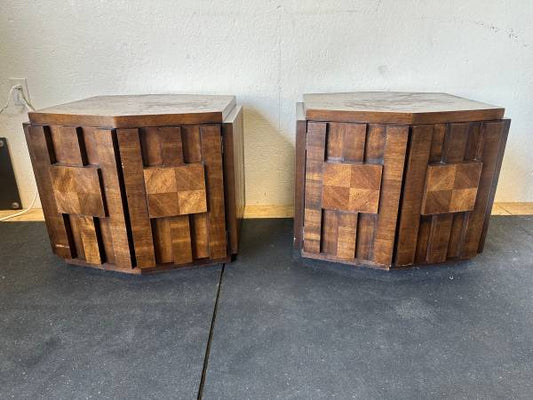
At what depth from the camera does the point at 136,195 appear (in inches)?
38.2

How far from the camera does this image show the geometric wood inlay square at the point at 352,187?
96 cm

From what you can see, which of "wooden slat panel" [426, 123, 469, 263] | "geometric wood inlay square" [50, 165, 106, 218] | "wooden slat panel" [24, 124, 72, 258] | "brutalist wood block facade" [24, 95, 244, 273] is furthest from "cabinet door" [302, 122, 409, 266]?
"wooden slat panel" [24, 124, 72, 258]

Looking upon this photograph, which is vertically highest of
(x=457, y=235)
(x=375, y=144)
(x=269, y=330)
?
(x=375, y=144)

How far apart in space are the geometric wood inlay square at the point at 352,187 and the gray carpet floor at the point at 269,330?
8.9 inches

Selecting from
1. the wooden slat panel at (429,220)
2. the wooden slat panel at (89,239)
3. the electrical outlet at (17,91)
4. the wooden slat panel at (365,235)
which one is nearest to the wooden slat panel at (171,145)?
the wooden slat panel at (89,239)

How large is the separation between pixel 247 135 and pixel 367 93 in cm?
48

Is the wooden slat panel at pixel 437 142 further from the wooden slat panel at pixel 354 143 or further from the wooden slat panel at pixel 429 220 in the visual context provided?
the wooden slat panel at pixel 354 143

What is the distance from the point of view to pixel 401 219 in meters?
1.01

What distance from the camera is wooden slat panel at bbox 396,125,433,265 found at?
921 millimetres

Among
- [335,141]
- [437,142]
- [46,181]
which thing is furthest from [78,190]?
[437,142]

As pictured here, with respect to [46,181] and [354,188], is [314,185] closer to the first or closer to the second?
[354,188]

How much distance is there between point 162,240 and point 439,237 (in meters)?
0.82

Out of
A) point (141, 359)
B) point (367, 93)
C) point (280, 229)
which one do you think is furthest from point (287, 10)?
point (141, 359)

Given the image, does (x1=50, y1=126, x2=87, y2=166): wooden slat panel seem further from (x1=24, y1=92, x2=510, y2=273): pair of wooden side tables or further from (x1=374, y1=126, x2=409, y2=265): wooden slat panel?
(x1=374, y1=126, x2=409, y2=265): wooden slat panel
